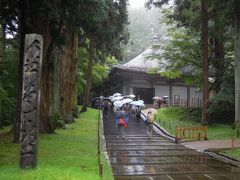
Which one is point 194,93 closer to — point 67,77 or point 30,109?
point 67,77

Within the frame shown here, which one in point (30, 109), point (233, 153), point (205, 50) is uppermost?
point (205, 50)

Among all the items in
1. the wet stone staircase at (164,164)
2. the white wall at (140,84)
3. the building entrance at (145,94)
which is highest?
the white wall at (140,84)

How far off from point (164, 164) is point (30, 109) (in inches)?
218

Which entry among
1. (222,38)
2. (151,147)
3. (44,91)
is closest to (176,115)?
(222,38)

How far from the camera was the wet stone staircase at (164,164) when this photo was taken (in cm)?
1027

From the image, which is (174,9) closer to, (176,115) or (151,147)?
(176,115)

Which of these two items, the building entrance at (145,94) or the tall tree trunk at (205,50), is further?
the building entrance at (145,94)

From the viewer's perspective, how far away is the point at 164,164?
12.2 m

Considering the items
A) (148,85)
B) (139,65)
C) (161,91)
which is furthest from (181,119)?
(139,65)

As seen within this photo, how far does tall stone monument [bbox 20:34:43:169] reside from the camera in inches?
331

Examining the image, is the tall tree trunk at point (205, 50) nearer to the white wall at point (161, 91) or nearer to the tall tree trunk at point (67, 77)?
the tall tree trunk at point (67, 77)

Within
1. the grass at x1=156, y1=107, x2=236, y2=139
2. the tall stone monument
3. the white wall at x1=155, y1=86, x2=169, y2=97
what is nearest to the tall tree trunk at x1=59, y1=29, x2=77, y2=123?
the grass at x1=156, y1=107, x2=236, y2=139

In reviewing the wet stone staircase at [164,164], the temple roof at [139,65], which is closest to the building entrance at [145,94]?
the temple roof at [139,65]

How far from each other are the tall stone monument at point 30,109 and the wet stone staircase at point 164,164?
2.58m
